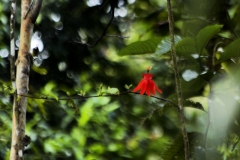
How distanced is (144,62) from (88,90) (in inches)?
10.8

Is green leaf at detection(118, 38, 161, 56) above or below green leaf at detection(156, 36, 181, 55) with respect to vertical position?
above

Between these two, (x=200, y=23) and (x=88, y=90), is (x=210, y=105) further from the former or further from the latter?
(x=88, y=90)

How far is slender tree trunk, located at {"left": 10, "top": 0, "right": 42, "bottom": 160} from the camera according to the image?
78 centimetres

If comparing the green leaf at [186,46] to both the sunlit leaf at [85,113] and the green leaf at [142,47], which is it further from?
the sunlit leaf at [85,113]

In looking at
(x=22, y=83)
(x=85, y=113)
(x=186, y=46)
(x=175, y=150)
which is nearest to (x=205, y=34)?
(x=186, y=46)

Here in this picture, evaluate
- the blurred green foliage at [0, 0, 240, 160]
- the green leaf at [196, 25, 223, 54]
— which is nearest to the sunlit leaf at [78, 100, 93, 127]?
the blurred green foliage at [0, 0, 240, 160]

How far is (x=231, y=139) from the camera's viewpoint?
1201 millimetres

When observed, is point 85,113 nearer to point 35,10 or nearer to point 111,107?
point 111,107

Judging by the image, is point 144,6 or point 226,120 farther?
point 144,6

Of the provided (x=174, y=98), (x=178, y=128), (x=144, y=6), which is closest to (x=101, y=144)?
(x=178, y=128)

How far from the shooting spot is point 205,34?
1.00m

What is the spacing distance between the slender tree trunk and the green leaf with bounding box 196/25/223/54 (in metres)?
0.37

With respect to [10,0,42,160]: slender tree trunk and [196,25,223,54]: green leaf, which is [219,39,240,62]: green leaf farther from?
[10,0,42,160]: slender tree trunk

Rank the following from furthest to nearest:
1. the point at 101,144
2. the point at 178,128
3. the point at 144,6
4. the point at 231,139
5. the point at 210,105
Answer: the point at 144,6
the point at 178,128
the point at 101,144
the point at 231,139
the point at 210,105
